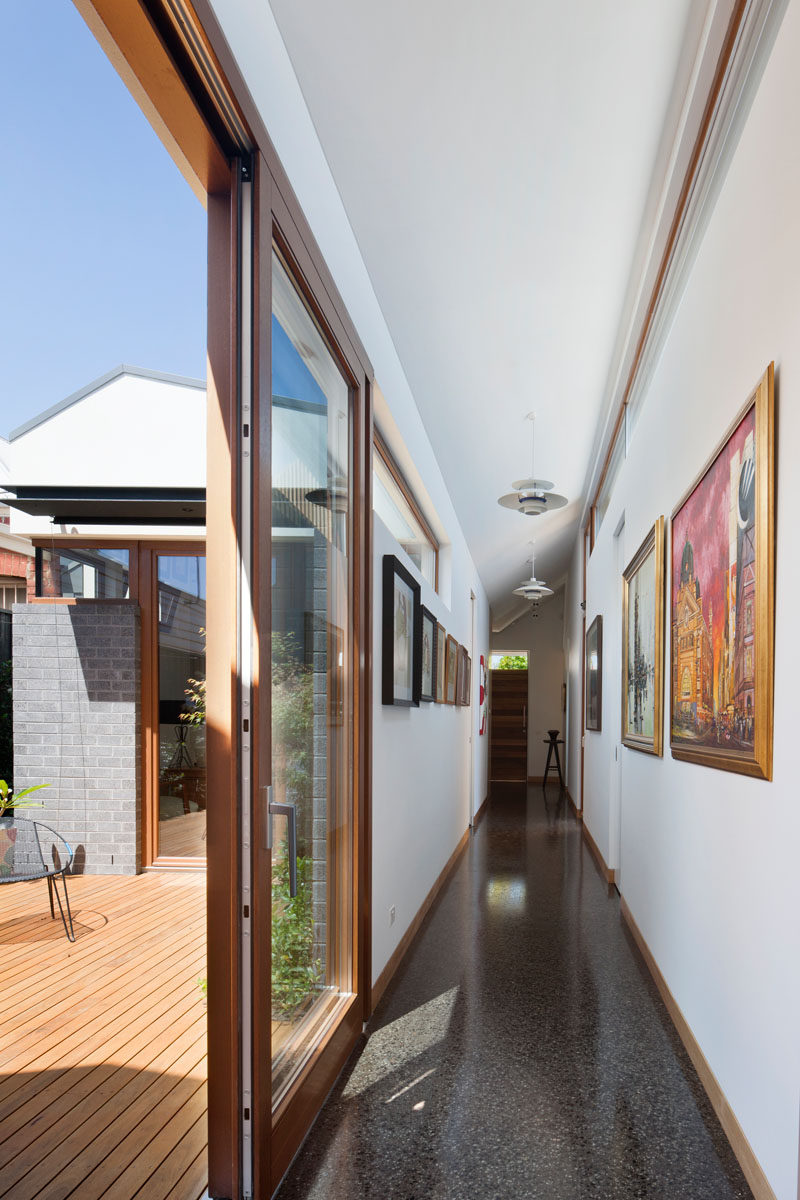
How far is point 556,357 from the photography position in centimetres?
494

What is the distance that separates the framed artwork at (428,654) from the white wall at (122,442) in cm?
170

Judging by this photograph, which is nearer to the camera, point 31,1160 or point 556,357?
point 31,1160

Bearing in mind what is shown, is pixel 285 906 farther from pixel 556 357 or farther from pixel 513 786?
pixel 513 786

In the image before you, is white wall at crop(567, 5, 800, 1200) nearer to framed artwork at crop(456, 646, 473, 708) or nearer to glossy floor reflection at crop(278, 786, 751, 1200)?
glossy floor reflection at crop(278, 786, 751, 1200)

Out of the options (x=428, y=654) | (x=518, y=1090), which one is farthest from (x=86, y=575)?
(x=518, y=1090)

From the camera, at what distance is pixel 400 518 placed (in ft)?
18.3

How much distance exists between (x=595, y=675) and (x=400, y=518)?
3.55 meters

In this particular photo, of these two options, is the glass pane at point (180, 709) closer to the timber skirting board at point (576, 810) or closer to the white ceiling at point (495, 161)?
the white ceiling at point (495, 161)

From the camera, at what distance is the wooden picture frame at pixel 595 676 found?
25.7 feet

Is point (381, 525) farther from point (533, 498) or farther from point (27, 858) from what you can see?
point (27, 858)

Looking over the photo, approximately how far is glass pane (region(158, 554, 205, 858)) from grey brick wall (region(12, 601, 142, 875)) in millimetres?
208

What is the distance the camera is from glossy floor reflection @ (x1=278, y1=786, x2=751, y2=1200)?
92.0 inches

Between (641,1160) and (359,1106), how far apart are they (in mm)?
859

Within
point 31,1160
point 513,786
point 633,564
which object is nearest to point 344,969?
point 31,1160
